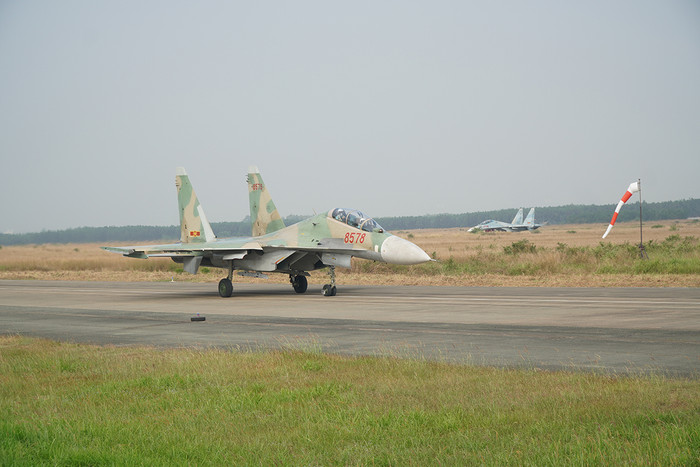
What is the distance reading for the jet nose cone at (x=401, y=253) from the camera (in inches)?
888

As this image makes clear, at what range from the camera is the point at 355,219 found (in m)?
24.5

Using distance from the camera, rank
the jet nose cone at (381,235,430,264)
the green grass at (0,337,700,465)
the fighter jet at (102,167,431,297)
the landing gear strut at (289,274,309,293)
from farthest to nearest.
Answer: the landing gear strut at (289,274,309,293), the fighter jet at (102,167,431,297), the jet nose cone at (381,235,430,264), the green grass at (0,337,700,465)

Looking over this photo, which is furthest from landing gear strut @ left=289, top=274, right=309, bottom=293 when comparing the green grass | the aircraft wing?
the green grass

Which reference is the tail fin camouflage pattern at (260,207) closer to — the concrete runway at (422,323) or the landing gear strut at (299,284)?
the landing gear strut at (299,284)

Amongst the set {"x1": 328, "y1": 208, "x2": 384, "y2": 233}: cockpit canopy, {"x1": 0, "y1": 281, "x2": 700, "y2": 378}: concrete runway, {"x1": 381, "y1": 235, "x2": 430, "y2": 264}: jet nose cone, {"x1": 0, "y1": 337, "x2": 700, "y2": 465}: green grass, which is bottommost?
{"x1": 0, "y1": 281, "x2": 700, "y2": 378}: concrete runway

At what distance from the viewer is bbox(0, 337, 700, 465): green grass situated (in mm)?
5895

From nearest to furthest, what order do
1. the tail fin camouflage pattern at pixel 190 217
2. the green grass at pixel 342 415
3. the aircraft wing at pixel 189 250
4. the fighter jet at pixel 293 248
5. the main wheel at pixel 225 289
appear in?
1. the green grass at pixel 342 415
2. the fighter jet at pixel 293 248
3. the aircraft wing at pixel 189 250
4. the main wheel at pixel 225 289
5. the tail fin camouflage pattern at pixel 190 217

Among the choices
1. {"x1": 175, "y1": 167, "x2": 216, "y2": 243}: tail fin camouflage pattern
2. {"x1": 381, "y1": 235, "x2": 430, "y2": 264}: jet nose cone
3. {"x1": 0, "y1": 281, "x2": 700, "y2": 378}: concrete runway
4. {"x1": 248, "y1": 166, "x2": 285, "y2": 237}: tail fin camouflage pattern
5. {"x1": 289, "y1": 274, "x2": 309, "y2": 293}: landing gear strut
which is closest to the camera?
{"x1": 0, "y1": 281, "x2": 700, "y2": 378}: concrete runway

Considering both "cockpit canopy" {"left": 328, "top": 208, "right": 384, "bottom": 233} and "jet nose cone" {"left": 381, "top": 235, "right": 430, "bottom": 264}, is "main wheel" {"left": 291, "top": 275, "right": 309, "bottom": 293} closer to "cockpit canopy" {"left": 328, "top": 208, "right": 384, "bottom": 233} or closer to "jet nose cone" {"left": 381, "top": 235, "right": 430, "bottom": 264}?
"cockpit canopy" {"left": 328, "top": 208, "right": 384, "bottom": 233}

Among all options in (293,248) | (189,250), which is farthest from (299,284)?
(189,250)

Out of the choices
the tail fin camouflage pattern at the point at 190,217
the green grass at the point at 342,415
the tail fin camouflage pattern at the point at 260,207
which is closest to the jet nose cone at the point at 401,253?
the tail fin camouflage pattern at the point at 260,207

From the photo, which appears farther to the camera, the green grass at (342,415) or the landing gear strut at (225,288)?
the landing gear strut at (225,288)

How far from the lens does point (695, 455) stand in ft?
18.0

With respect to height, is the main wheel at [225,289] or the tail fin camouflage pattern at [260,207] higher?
the tail fin camouflage pattern at [260,207]
